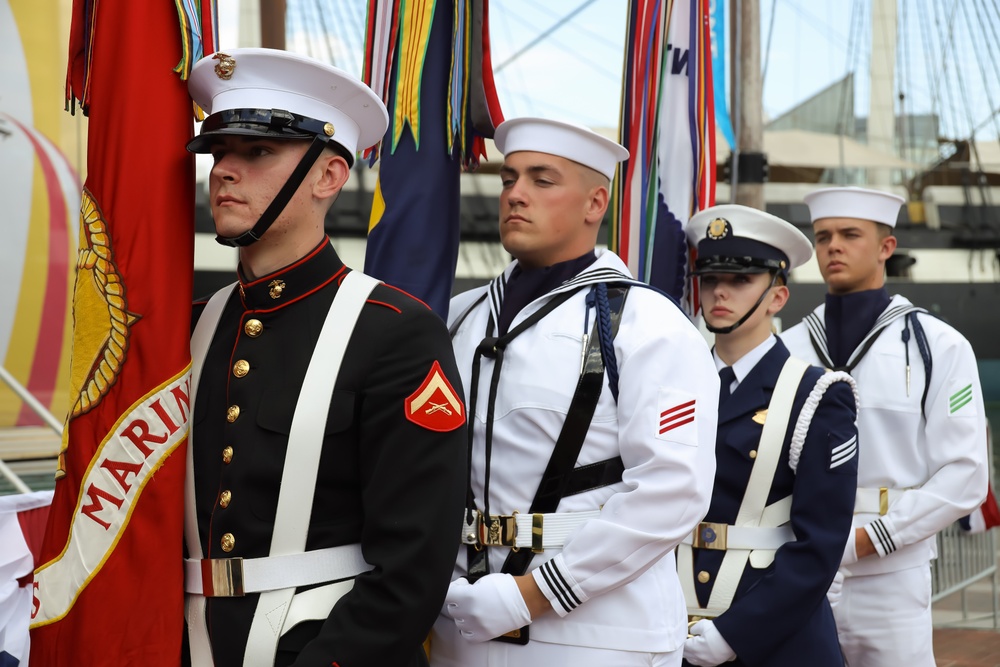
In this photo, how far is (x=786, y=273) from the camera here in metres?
3.48

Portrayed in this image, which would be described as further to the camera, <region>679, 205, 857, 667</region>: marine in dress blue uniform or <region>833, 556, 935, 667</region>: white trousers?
<region>833, 556, 935, 667</region>: white trousers

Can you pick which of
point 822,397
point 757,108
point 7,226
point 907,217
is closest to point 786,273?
point 822,397

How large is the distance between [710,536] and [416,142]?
129 centimetres

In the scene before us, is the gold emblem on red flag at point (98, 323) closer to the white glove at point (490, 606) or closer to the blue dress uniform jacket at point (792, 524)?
the white glove at point (490, 606)

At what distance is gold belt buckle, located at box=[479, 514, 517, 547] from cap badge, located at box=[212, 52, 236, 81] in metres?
1.04

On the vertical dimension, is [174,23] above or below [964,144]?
below

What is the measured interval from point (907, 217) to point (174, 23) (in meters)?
29.9

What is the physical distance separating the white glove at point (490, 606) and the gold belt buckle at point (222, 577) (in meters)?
0.49

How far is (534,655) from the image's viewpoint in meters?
2.35

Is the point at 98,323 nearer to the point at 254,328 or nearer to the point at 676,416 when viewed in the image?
the point at 254,328

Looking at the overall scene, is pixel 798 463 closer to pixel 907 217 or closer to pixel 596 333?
pixel 596 333

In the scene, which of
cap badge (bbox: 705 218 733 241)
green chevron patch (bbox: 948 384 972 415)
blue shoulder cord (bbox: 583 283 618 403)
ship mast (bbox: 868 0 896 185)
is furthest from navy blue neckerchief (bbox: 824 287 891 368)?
ship mast (bbox: 868 0 896 185)

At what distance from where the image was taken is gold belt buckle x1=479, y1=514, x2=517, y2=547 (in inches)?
93.8

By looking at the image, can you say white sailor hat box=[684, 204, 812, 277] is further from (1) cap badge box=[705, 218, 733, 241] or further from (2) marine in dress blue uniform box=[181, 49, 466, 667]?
(2) marine in dress blue uniform box=[181, 49, 466, 667]
